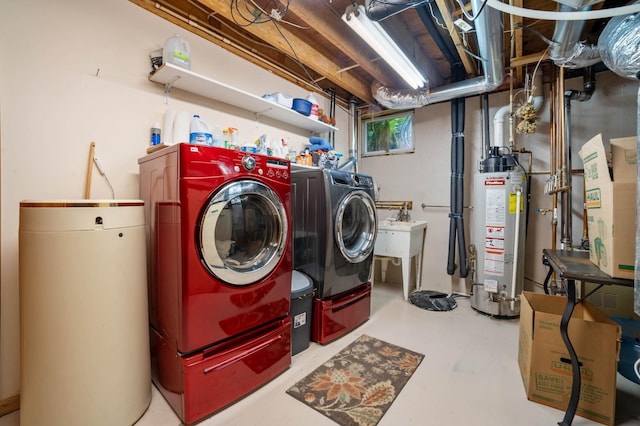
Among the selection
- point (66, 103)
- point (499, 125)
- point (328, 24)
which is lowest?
point (66, 103)

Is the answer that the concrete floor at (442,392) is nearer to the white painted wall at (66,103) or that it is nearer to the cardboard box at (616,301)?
the cardboard box at (616,301)

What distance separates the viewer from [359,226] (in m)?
2.48

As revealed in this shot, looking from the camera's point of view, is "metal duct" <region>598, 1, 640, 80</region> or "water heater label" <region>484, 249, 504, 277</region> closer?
"metal duct" <region>598, 1, 640, 80</region>

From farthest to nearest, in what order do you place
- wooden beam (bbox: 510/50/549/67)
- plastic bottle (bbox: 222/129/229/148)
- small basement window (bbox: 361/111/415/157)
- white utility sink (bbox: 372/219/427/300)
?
small basement window (bbox: 361/111/415/157) → white utility sink (bbox: 372/219/427/300) → wooden beam (bbox: 510/50/549/67) → plastic bottle (bbox: 222/129/229/148)

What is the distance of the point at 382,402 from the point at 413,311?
1405 millimetres

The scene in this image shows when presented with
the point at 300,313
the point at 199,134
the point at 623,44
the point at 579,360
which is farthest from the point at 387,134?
the point at 579,360

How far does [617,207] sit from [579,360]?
815mm

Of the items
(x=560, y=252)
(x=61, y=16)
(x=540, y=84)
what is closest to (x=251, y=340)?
(x=560, y=252)

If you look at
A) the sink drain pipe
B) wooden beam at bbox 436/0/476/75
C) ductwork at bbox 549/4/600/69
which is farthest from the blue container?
ductwork at bbox 549/4/600/69

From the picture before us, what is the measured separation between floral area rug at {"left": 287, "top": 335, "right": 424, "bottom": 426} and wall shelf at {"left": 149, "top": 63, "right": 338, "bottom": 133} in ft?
6.78

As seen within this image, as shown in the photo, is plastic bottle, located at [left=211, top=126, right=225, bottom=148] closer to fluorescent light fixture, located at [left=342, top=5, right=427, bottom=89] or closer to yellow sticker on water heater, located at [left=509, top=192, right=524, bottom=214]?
fluorescent light fixture, located at [left=342, top=5, right=427, bottom=89]

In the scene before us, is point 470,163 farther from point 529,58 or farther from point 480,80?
point 529,58

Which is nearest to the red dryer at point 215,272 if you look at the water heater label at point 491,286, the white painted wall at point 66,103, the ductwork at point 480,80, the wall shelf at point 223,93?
the white painted wall at point 66,103

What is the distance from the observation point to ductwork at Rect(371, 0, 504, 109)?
1.83 meters
